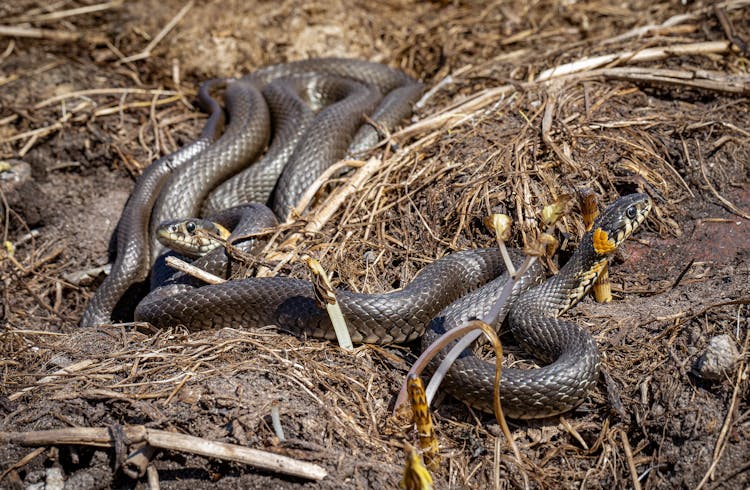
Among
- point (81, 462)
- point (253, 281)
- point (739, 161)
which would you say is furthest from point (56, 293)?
point (739, 161)

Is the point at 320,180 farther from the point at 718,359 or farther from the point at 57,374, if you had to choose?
the point at 718,359

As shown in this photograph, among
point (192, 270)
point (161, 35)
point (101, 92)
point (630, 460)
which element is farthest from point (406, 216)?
point (161, 35)

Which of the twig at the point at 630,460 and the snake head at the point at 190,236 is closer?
the twig at the point at 630,460

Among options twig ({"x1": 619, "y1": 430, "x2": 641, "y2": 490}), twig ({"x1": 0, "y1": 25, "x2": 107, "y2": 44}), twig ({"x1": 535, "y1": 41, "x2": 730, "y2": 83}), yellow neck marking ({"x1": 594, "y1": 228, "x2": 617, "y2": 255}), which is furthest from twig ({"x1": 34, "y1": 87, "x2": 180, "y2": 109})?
twig ({"x1": 619, "y1": 430, "x2": 641, "y2": 490})

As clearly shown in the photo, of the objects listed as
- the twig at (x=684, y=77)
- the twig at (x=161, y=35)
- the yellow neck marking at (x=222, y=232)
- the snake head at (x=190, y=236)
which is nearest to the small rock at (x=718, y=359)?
the twig at (x=684, y=77)

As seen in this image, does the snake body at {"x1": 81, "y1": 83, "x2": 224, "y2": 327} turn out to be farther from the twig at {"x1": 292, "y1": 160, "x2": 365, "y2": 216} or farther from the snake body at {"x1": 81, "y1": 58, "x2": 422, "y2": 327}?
the twig at {"x1": 292, "y1": 160, "x2": 365, "y2": 216}

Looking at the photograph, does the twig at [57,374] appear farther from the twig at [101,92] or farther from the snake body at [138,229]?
the twig at [101,92]

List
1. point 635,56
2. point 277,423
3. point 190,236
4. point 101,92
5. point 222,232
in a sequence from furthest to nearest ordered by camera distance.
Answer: point 101,92
point 635,56
point 222,232
point 190,236
point 277,423

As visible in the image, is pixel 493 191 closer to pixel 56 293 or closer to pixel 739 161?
pixel 739 161
